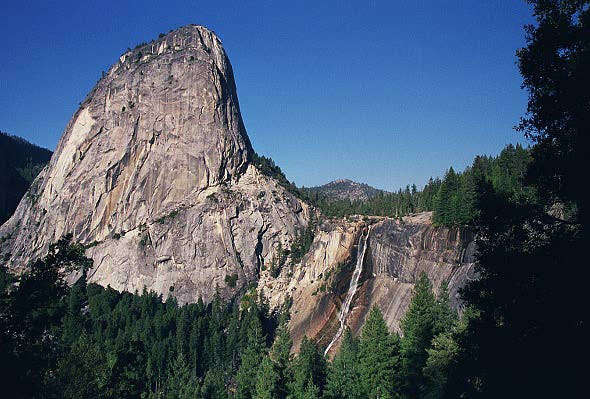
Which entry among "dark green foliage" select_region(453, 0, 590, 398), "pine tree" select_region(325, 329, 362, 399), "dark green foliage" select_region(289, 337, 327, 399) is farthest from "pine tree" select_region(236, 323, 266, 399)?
"dark green foliage" select_region(453, 0, 590, 398)

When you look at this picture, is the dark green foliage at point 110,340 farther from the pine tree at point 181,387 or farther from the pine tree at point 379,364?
the pine tree at point 379,364

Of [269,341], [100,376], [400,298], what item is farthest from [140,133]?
[100,376]

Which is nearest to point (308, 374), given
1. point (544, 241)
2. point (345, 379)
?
point (345, 379)

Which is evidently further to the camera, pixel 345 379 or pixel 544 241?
pixel 345 379

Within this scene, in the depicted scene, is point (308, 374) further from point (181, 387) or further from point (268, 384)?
point (181, 387)

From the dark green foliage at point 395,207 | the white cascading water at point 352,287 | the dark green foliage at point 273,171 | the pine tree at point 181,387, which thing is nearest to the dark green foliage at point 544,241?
the pine tree at point 181,387

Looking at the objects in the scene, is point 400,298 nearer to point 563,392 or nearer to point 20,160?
point 563,392
